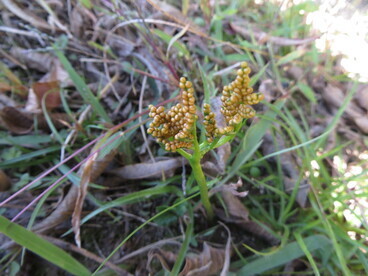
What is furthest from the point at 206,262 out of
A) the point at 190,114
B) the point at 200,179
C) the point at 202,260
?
the point at 190,114

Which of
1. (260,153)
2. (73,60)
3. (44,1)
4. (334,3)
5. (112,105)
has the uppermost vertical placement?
(44,1)

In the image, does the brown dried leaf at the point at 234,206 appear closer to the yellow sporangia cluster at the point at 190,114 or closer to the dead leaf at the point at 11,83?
the yellow sporangia cluster at the point at 190,114

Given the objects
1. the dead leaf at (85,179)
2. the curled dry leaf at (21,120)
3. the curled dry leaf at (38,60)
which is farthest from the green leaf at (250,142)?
the curled dry leaf at (38,60)

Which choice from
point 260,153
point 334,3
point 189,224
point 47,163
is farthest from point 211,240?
point 334,3

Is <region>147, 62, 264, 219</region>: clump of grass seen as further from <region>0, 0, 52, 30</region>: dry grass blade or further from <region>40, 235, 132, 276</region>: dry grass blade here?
<region>0, 0, 52, 30</region>: dry grass blade

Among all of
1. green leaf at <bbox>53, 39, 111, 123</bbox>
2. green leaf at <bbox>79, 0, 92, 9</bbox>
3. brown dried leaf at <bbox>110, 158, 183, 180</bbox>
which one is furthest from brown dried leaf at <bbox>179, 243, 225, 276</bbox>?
green leaf at <bbox>79, 0, 92, 9</bbox>

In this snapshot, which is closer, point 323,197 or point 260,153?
point 323,197

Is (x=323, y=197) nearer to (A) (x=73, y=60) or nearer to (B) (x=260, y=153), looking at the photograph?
(B) (x=260, y=153)

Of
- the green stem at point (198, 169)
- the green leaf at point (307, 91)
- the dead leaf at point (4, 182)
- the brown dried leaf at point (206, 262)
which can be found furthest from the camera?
the green leaf at point (307, 91)
